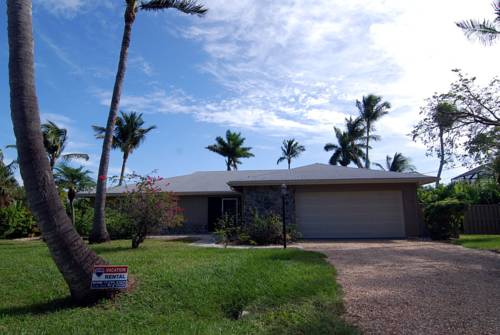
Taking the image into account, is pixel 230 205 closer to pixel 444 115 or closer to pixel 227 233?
pixel 227 233

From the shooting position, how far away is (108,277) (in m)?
5.44

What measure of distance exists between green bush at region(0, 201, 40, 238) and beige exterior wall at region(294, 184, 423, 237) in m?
→ 15.5

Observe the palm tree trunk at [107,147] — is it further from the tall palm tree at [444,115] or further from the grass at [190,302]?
the tall palm tree at [444,115]

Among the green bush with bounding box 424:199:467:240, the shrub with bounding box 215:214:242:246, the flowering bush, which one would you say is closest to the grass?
the flowering bush

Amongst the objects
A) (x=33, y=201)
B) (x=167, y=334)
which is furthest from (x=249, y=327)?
(x=33, y=201)

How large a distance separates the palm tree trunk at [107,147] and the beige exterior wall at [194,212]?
23.4 feet

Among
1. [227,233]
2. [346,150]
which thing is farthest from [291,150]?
[227,233]

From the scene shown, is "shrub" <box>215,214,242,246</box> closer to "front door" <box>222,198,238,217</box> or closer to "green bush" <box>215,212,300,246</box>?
"green bush" <box>215,212,300,246</box>

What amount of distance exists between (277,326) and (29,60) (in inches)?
194

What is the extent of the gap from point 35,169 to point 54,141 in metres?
24.9

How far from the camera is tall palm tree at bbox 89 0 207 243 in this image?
1333 cm

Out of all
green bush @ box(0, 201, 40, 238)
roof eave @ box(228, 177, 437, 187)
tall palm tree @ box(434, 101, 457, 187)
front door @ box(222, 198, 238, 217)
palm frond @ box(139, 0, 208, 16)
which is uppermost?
palm frond @ box(139, 0, 208, 16)

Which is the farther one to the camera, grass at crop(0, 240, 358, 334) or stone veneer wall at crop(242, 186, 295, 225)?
stone veneer wall at crop(242, 186, 295, 225)

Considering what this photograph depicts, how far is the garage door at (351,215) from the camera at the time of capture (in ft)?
53.1
